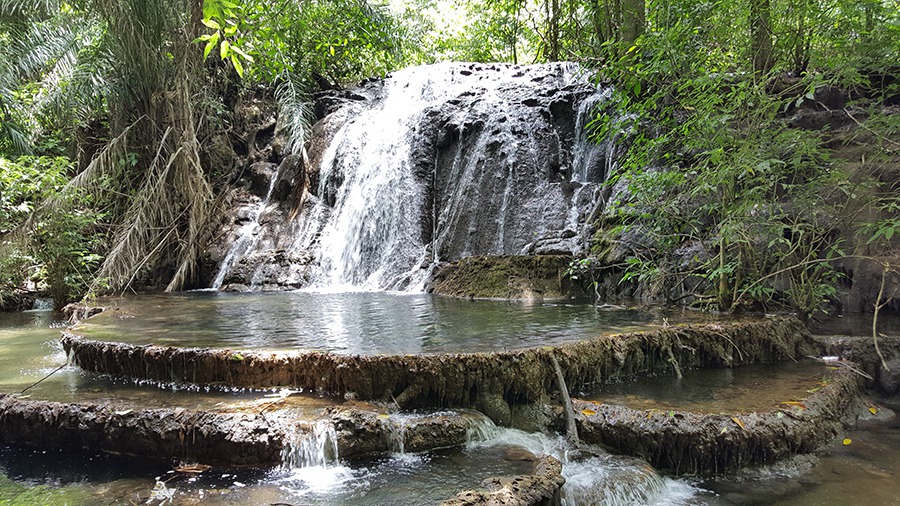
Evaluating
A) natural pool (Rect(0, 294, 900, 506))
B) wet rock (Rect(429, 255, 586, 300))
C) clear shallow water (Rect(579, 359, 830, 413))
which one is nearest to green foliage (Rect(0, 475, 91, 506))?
natural pool (Rect(0, 294, 900, 506))

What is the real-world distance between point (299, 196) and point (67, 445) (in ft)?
30.3

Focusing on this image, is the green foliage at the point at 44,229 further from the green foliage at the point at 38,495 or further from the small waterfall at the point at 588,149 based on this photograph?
the small waterfall at the point at 588,149

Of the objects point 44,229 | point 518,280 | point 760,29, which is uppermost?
point 760,29

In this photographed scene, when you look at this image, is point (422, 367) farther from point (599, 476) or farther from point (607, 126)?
point (607, 126)

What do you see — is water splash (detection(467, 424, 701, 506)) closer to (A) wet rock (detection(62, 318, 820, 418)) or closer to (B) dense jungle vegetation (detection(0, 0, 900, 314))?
(A) wet rock (detection(62, 318, 820, 418))

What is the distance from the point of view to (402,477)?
8.84 feet

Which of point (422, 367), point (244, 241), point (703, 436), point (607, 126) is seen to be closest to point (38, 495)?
point (422, 367)

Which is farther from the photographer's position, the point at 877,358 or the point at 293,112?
the point at 293,112

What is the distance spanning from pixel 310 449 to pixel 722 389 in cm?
285

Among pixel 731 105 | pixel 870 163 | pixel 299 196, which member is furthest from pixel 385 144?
pixel 870 163

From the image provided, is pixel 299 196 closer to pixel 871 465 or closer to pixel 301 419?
pixel 301 419

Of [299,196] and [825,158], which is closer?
[825,158]

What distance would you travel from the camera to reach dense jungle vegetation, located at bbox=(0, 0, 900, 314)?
4.42 metres

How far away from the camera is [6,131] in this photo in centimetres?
965
